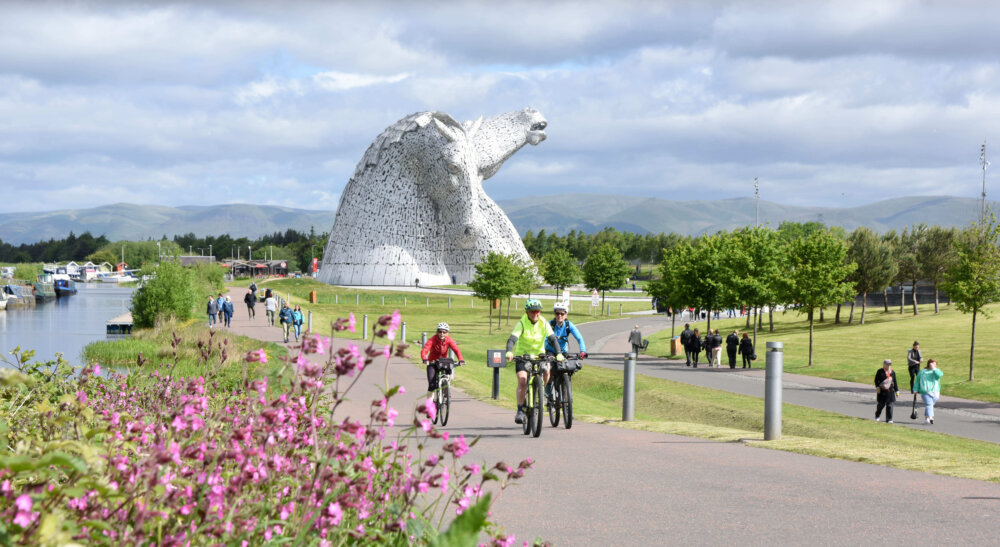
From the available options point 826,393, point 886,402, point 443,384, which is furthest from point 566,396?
point 826,393

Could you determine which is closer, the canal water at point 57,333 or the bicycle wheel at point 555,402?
the bicycle wheel at point 555,402

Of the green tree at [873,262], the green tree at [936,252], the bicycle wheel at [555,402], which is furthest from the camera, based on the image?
the green tree at [936,252]

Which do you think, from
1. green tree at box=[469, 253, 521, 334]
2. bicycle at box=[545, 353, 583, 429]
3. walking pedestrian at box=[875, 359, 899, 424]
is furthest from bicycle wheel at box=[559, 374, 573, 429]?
green tree at box=[469, 253, 521, 334]

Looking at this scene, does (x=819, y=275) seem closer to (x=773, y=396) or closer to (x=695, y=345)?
Result: (x=695, y=345)

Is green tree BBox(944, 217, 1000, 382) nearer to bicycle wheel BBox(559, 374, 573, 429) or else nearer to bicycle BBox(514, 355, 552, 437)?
bicycle wheel BBox(559, 374, 573, 429)

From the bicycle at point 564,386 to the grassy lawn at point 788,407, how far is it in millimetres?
1804

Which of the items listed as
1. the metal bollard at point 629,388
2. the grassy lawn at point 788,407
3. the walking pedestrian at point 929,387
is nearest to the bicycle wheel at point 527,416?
the grassy lawn at point 788,407

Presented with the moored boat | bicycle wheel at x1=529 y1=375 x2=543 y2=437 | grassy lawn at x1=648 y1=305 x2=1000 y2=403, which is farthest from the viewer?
the moored boat

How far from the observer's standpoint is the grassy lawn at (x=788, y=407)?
11.0m

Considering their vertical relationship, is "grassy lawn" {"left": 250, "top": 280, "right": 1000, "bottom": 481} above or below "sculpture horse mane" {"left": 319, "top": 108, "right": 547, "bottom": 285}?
below

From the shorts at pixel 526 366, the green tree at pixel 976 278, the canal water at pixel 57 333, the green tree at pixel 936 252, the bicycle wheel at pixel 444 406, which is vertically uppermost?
the green tree at pixel 936 252

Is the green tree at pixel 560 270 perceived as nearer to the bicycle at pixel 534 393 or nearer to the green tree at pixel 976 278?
the green tree at pixel 976 278

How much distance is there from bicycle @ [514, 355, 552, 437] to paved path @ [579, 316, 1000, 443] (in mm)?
10746

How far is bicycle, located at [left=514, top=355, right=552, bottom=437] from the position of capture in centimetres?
1142
